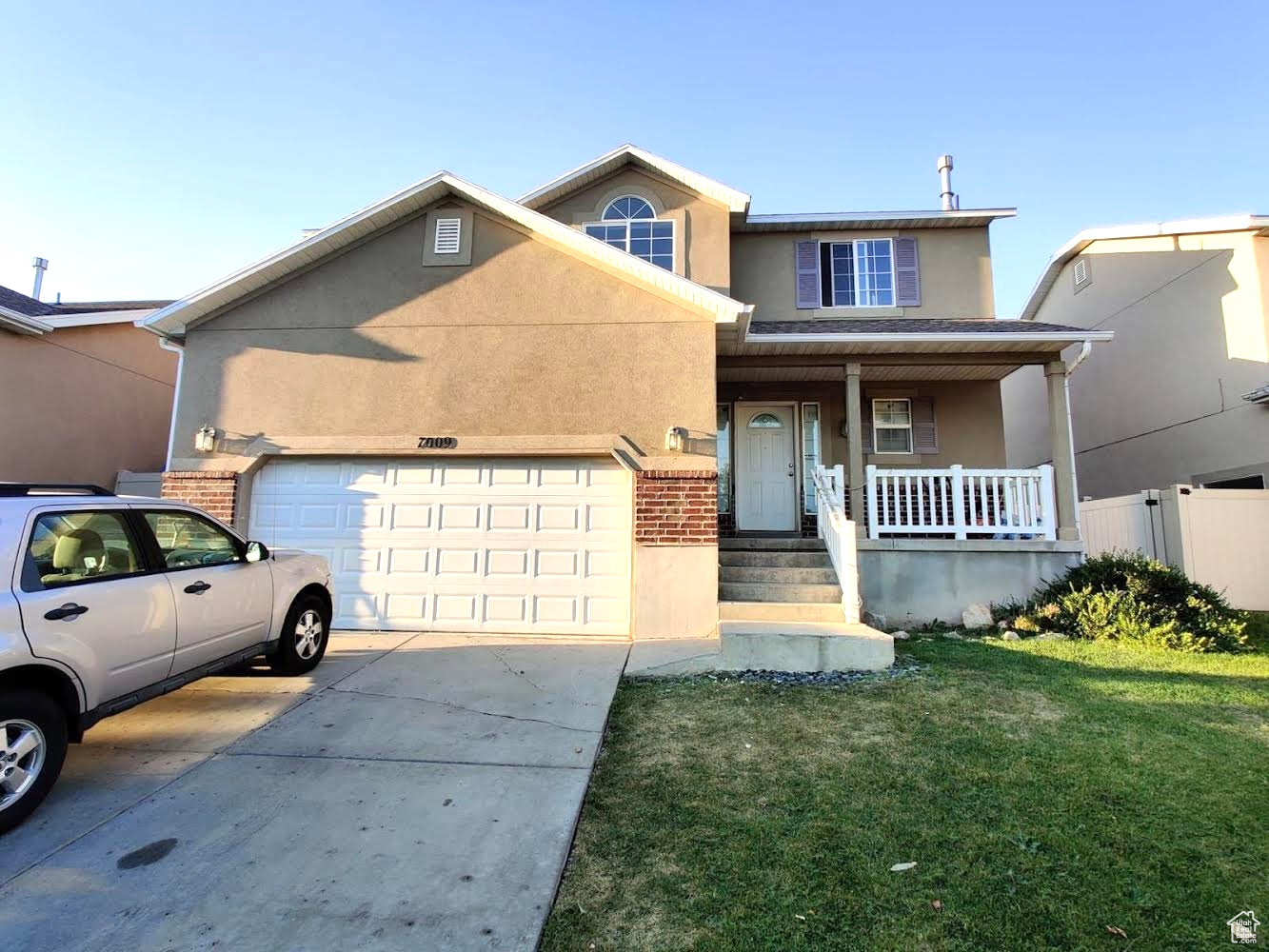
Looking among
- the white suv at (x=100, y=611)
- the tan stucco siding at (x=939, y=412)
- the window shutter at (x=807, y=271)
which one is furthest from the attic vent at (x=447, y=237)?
the window shutter at (x=807, y=271)

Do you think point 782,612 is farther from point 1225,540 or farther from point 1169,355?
point 1169,355

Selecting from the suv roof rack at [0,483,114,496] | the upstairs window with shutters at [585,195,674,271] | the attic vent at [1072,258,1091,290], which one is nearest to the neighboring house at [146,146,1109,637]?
the upstairs window with shutters at [585,195,674,271]

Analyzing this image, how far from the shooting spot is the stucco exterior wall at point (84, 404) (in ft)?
32.1

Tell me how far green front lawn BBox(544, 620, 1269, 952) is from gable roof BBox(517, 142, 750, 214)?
8342 mm

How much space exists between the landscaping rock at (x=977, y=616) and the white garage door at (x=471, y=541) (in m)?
4.54

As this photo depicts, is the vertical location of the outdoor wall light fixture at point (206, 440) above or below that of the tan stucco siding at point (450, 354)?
below

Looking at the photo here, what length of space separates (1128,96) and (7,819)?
52.5 feet

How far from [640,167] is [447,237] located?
4.26 meters

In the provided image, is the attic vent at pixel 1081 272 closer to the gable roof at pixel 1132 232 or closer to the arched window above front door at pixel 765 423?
the gable roof at pixel 1132 232

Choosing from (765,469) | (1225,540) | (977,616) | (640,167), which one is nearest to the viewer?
(977,616)

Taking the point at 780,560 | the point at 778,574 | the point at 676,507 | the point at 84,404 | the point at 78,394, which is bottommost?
the point at 778,574

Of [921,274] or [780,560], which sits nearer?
[780,560]

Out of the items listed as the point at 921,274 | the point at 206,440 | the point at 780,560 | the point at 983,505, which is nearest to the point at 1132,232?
the point at 921,274

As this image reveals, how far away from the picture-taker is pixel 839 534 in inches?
292
